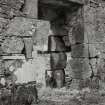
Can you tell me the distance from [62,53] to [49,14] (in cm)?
119

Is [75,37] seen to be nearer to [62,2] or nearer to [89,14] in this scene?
[89,14]

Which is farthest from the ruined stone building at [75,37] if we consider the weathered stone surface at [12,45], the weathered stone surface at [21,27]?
the weathered stone surface at [12,45]

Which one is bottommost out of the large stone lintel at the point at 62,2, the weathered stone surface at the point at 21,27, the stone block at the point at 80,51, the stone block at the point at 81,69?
the stone block at the point at 81,69

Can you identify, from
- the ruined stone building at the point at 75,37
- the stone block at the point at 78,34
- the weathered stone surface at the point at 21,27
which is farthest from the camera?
the stone block at the point at 78,34

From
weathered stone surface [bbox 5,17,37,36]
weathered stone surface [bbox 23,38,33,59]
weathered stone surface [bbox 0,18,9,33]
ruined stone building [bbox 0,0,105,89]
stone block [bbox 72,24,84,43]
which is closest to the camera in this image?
weathered stone surface [bbox 0,18,9,33]

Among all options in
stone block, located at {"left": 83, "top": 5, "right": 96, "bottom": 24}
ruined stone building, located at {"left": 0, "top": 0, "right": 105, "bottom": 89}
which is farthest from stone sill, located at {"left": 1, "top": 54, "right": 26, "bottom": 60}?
stone block, located at {"left": 83, "top": 5, "right": 96, "bottom": 24}

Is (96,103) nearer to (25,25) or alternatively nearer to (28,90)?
(28,90)

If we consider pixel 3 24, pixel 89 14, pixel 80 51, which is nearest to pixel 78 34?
pixel 80 51

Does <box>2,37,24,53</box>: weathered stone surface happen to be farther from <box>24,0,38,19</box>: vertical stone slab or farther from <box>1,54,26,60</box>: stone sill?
<box>24,0,38,19</box>: vertical stone slab

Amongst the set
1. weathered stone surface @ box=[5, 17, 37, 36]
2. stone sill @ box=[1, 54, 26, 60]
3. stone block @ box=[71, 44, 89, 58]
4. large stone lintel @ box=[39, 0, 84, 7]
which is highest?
large stone lintel @ box=[39, 0, 84, 7]

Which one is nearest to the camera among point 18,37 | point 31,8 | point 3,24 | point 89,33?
point 3,24

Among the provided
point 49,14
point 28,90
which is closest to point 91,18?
point 49,14

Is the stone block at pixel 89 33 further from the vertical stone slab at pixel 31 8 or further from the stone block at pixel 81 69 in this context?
the vertical stone slab at pixel 31 8

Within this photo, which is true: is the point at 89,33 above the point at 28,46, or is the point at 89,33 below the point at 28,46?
above
